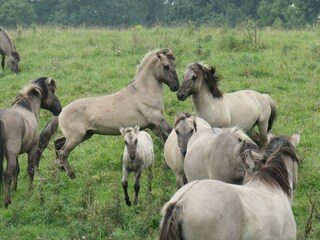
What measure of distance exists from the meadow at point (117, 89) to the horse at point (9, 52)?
0.98ft

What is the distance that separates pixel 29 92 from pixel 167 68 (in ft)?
8.50

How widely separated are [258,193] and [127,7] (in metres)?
54.5

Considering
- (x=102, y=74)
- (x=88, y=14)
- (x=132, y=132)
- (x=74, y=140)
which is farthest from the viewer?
(x=88, y=14)

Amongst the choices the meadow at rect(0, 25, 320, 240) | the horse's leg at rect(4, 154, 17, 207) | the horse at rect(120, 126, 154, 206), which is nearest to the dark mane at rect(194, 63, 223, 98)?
the horse at rect(120, 126, 154, 206)

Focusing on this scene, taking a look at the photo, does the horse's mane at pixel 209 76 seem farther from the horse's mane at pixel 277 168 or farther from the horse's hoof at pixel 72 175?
the horse's mane at pixel 277 168

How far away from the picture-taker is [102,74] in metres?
18.1

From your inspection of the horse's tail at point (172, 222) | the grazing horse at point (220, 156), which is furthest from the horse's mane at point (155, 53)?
the horse's tail at point (172, 222)

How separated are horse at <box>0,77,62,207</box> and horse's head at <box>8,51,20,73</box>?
7300mm

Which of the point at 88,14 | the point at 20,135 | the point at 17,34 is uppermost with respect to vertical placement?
the point at 20,135

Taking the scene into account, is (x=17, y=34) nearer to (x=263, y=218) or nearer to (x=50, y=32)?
(x=50, y=32)

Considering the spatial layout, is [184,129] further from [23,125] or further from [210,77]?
[23,125]

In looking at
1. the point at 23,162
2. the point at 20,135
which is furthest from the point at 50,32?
the point at 20,135

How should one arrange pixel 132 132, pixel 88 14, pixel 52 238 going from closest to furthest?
pixel 52 238, pixel 132 132, pixel 88 14

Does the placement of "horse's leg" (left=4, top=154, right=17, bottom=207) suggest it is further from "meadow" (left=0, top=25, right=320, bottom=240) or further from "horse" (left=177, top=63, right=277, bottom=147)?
"horse" (left=177, top=63, right=277, bottom=147)
